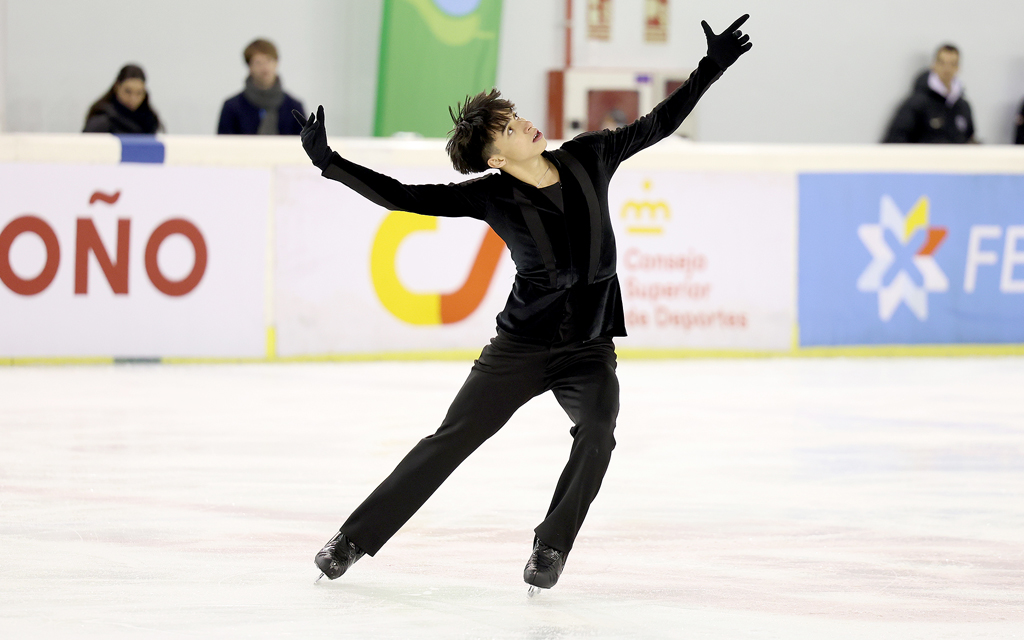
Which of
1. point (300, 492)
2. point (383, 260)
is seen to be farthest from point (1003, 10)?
point (300, 492)

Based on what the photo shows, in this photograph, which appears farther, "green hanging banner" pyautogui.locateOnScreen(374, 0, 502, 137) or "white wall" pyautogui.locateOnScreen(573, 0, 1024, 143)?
"white wall" pyautogui.locateOnScreen(573, 0, 1024, 143)

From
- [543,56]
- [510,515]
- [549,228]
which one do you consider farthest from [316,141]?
[543,56]

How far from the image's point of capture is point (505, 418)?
3266 millimetres

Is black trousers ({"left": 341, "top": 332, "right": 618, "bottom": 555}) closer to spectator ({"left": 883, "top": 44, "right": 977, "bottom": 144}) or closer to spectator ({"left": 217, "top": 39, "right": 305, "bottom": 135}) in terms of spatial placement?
spectator ({"left": 217, "top": 39, "right": 305, "bottom": 135})

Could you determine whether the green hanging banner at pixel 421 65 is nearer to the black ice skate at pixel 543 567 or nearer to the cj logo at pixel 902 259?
the cj logo at pixel 902 259

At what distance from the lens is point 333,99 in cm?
1183

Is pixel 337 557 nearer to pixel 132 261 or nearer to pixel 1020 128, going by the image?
pixel 132 261

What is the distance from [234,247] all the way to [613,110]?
4395 mm

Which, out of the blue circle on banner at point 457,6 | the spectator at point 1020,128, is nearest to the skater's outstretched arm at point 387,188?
the blue circle on banner at point 457,6

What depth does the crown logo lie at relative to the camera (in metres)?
8.27

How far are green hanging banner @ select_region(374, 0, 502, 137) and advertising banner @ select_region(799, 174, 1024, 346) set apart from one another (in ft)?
12.0

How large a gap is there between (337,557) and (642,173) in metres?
5.45

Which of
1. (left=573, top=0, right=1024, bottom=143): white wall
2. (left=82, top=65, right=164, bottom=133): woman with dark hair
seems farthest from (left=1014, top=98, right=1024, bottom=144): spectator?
(left=82, top=65, right=164, bottom=133): woman with dark hair

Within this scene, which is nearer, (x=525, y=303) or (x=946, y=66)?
(x=525, y=303)
